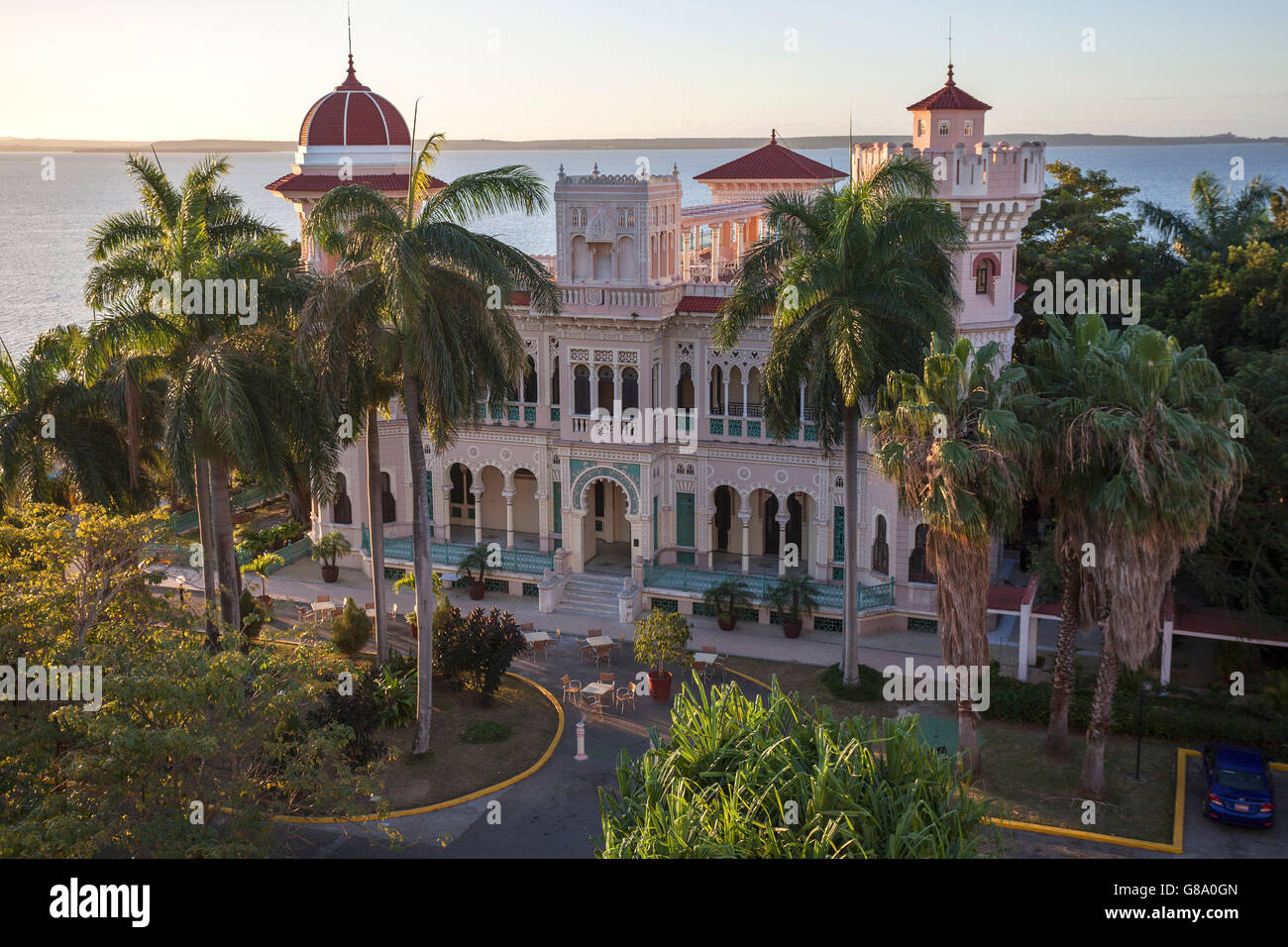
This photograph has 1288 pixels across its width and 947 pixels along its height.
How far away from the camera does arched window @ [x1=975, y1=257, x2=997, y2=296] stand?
33.4 meters

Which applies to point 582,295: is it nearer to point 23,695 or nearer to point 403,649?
point 403,649

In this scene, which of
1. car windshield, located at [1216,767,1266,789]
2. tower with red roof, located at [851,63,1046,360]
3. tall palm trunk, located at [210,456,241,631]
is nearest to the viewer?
car windshield, located at [1216,767,1266,789]

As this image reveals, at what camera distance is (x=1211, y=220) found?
147 feet

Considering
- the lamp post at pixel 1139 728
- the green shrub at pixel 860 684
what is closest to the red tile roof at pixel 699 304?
the green shrub at pixel 860 684

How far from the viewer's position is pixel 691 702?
61.8 ft

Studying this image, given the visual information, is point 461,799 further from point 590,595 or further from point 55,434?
point 55,434

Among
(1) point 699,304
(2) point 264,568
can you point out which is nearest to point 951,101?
(1) point 699,304

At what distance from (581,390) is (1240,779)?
2137 centimetres

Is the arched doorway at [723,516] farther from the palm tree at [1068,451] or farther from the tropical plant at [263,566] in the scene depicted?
the palm tree at [1068,451]

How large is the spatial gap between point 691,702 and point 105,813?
28.2 ft

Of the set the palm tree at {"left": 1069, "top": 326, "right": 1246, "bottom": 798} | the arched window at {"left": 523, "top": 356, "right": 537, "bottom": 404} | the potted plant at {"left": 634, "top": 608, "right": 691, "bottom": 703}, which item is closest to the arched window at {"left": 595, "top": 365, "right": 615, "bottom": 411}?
the arched window at {"left": 523, "top": 356, "right": 537, "bottom": 404}

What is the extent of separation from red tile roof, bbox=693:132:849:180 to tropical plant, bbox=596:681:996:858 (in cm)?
2766

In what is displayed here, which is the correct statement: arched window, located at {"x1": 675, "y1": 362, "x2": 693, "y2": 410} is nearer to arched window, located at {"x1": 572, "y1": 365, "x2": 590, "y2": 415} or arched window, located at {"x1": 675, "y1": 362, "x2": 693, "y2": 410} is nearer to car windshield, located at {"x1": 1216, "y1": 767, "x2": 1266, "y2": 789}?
arched window, located at {"x1": 572, "y1": 365, "x2": 590, "y2": 415}

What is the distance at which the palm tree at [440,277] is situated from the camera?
923 inches
